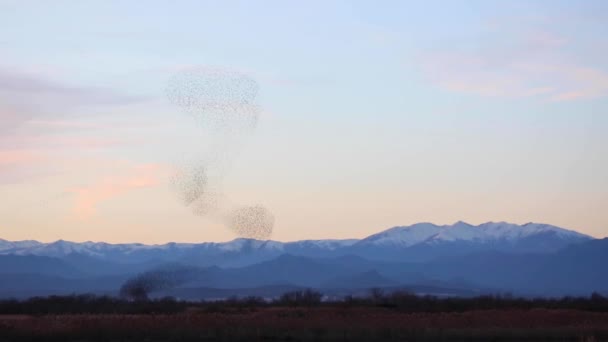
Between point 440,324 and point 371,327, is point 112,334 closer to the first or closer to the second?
point 371,327

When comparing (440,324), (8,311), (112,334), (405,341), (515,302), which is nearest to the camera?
(405,341)

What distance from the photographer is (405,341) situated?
52281mm

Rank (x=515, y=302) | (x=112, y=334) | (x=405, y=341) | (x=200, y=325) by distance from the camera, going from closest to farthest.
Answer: (x=405, y=341)
(x=112, y=334)
(x=200, y=325)
(x=515, y=302)

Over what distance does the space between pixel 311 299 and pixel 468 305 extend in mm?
16654

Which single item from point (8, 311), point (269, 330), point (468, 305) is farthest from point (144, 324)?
point (468, 305)

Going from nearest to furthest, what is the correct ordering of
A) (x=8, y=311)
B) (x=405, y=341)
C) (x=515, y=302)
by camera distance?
1. (x=405, y=341)
2. (x=8, y=311)
3. (x=515, y=302)

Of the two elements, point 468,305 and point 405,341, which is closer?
point 405,341

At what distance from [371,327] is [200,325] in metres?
8.90

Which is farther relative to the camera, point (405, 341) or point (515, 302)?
point (515, 302)

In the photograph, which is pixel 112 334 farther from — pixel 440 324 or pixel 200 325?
pixel 440 324

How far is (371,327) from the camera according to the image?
191 ft

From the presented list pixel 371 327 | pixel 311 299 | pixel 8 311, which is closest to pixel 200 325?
pixel 371 327

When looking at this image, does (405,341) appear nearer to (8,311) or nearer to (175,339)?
(175,339)

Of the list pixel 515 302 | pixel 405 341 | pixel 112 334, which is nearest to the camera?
pixel 405 341
